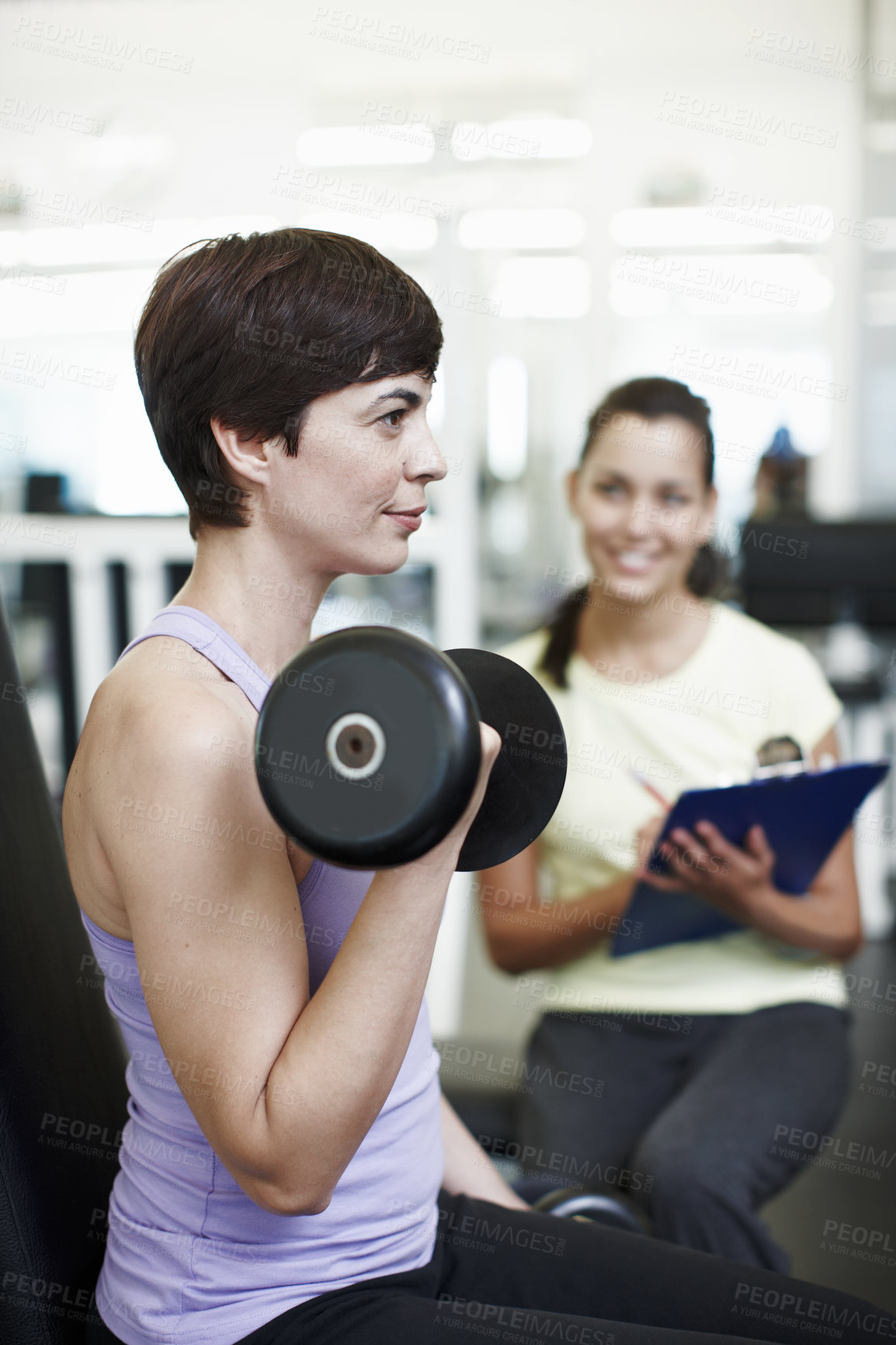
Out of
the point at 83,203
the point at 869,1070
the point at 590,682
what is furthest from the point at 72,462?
the point at 869,1070

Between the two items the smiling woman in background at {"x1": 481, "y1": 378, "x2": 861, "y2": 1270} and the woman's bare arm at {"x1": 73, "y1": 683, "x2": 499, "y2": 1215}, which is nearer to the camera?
the woman's bare arm at {"x1": 73, "y1": 683, "x2": 499, "y2": 1215}

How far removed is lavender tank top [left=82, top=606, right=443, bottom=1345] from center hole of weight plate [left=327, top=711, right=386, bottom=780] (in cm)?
18

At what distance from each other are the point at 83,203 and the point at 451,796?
→ 327 cm

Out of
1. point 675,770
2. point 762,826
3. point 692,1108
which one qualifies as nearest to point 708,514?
point 675,770

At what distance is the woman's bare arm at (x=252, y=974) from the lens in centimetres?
57

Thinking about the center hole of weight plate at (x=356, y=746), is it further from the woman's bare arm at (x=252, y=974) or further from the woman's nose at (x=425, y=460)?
the woman's nose at (x=425, y=460)

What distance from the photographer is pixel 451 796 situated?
20.5 inches

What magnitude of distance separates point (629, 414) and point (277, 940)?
1.03 m

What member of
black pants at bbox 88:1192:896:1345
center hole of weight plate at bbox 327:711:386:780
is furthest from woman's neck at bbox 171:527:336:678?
black pants at bbox 88:1192:896:1345

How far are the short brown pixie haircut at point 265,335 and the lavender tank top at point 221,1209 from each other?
136 millimetres

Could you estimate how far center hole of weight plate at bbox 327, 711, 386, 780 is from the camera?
523 millimetres

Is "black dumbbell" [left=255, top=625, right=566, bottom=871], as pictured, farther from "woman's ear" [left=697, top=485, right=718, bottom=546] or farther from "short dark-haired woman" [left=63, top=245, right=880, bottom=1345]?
"woman's ear" [left=697, top=485, right=718, bottom=546]

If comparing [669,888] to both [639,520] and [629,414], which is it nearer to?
[639,520]

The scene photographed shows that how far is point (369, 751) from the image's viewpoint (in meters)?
0.53
